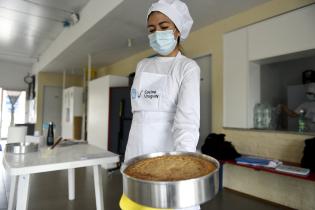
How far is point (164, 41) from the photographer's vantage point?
0.91m

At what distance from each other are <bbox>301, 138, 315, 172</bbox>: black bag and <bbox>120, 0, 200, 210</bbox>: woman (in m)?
1.50

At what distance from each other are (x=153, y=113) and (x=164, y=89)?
11 centimetres

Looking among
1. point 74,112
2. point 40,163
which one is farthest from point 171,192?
point 74,112

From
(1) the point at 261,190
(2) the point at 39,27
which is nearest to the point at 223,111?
(1) the point at 261,190

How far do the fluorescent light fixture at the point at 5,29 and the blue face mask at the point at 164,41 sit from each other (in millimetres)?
3892

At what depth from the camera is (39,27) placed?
12.8 feet

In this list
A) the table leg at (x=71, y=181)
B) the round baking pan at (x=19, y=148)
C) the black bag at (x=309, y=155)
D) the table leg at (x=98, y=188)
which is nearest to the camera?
the round baking pan at (x=19, y=148)

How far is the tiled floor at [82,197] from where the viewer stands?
2.09 meters

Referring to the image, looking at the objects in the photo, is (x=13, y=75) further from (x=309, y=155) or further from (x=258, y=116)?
(x=309, y=155)

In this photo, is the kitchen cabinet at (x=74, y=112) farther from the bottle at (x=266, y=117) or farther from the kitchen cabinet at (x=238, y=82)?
the bottle at (x=266, y=117)

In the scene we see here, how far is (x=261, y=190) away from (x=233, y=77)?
4.17 feet

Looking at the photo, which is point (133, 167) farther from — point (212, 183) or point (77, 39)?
point (77, 39)

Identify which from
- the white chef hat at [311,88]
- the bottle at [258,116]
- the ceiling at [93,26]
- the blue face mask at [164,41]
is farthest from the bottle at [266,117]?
the blue face mask at [164,41]

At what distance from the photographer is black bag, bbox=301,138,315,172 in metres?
1.77
